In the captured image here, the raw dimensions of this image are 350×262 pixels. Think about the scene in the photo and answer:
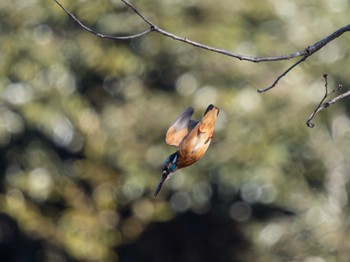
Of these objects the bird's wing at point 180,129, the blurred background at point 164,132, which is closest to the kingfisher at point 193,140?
the bird's wing at point 180,129

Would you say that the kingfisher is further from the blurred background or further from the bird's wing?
the blurred background

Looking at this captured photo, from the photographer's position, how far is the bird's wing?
2422mm

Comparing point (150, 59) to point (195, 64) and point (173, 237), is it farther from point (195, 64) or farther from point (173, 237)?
point (173, 237)

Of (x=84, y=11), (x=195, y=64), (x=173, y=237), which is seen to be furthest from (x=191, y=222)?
(x=84, y=11)

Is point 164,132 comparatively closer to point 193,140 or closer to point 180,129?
point 180,129

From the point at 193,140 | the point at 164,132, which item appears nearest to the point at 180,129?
the point at 193,140

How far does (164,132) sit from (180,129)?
192 inches

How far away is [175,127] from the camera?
245 cm

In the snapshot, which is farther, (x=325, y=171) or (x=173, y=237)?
(x=173, y=237)

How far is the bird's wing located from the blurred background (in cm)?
443

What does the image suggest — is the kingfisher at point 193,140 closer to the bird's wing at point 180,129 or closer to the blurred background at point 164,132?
the bird's wing at point 180,129

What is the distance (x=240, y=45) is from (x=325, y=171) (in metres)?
1.17

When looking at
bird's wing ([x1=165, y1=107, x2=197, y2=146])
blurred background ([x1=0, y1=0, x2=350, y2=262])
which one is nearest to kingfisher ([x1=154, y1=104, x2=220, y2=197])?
bird's wing ([x1=165, y1=107, x2=197, y2=146])

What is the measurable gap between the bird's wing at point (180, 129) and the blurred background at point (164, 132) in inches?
174
